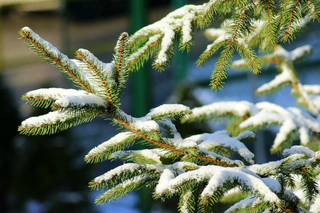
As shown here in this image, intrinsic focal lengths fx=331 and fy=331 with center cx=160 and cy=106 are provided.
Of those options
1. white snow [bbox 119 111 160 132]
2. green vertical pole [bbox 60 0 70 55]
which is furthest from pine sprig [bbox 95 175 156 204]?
green vertical pole [bbox 60 0 70 55]

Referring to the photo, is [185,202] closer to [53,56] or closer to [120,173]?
[120,173]

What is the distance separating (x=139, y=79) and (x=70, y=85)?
92 cm

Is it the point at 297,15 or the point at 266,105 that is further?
the point at 266,105

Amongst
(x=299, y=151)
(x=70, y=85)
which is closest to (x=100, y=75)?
(x=299, y=151)

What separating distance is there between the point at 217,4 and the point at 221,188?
1.43 feet

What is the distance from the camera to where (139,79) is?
152 inches

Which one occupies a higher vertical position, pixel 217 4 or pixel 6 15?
pixel 6 15

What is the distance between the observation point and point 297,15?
76cm

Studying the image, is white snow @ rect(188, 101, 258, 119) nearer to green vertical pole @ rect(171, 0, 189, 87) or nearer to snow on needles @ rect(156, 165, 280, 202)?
snow on needles @ rect(156, 165, 280, 202)

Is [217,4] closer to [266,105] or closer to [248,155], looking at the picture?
[248,155]

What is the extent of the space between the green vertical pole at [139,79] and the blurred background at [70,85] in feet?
0.04

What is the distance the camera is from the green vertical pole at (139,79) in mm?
3811

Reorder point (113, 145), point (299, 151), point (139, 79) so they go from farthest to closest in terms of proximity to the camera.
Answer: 1. point (139, 79)
2. point (299, 151)
3. point (113, 145)

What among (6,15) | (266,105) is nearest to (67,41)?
(6,15)
